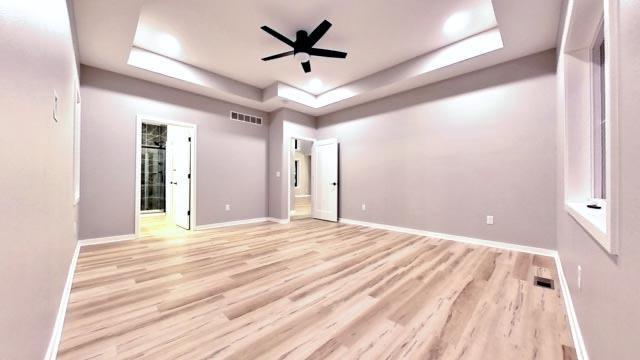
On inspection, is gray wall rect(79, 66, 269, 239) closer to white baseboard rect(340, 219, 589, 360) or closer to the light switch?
white baseboard rect(340, 219, 589, 360)

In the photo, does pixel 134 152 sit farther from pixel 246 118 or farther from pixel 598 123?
pixel 598 123

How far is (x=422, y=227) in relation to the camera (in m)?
4.29

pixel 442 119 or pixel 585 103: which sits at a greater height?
pixel 442 119

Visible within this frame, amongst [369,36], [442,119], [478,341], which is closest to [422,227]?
[442,119]

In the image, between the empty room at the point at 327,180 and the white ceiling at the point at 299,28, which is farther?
→ the white ceiling at the point at 299,28

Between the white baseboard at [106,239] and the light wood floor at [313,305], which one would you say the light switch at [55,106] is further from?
the white baseboard at [106,239]

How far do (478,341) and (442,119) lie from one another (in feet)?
11.6

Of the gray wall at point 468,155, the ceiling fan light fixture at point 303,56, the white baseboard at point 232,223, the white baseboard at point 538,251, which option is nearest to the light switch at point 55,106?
the ceiling fan light fixture at point 303,56

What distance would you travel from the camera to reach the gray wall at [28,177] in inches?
31.4

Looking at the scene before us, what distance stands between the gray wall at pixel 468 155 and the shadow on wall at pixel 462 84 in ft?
0.04

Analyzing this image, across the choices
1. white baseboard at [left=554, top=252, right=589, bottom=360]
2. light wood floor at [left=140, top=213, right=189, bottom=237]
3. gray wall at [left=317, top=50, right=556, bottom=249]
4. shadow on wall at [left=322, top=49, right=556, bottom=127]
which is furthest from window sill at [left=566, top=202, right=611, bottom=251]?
light wood floor at [left=140, top=213, right=189, bottom=237]

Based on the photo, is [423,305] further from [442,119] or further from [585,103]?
[442,119]

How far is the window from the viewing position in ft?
6.33

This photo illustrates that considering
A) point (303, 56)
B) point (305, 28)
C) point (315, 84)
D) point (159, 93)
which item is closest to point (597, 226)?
point (303, 56)
